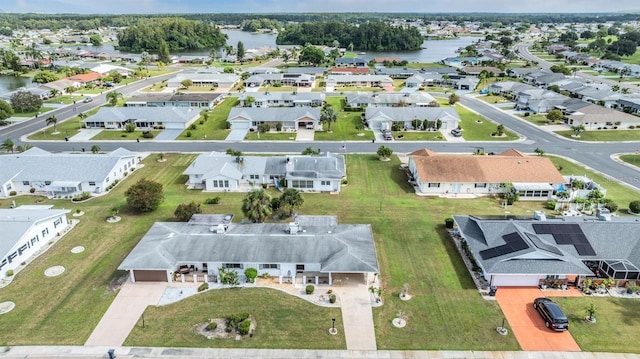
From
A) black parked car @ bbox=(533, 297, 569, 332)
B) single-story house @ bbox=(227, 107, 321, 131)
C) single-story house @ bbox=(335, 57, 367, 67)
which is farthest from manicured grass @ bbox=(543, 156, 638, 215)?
single-story house @ bbox=(335, 57, 367, 67)

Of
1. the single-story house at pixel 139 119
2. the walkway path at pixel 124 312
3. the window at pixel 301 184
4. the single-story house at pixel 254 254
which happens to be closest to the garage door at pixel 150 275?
the single-story house at pixel 254 254

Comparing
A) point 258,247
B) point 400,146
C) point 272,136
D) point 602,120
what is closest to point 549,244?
point 258,247

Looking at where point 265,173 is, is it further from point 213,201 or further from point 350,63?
point 350,63

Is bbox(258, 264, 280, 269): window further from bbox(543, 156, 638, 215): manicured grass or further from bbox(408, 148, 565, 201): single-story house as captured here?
bbox(543, 156, 638, 215): manicured grass

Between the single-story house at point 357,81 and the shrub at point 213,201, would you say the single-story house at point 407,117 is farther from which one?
the single-story house at point 357,81

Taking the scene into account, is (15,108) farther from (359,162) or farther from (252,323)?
(252,323)
